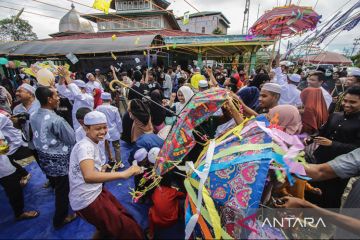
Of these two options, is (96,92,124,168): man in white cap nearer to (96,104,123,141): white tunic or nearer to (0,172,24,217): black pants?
(96,104,123,141): white tunic

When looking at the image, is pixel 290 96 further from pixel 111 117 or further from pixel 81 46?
pixel 81 46

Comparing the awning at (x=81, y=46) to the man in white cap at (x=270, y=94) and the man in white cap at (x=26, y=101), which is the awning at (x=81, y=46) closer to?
the man in white cap at (x=26, y=101)

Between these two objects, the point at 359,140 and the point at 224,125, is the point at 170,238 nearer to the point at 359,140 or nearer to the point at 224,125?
the point at 224,125

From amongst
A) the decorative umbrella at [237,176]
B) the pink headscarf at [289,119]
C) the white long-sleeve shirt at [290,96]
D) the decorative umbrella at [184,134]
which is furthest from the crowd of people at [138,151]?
the white long-sleeve shirt at [290,96]

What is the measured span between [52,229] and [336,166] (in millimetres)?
3527

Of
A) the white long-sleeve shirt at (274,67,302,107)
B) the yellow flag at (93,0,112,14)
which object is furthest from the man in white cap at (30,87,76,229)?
the white long-sleeve shirt at (274,67,302,107)

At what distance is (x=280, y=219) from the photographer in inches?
54.3

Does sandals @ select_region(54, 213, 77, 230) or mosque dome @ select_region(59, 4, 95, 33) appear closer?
sandals @ select_region(54, 213, 77, 230)

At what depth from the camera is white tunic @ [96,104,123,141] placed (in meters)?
4.04

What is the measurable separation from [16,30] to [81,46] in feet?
134

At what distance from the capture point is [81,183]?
6.37ft

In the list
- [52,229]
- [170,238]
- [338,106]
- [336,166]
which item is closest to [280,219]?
[336,166]

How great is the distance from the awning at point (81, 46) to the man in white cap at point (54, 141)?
9.19m

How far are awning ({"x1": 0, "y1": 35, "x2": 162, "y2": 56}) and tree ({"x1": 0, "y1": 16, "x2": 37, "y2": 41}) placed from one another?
30799 millimetres
